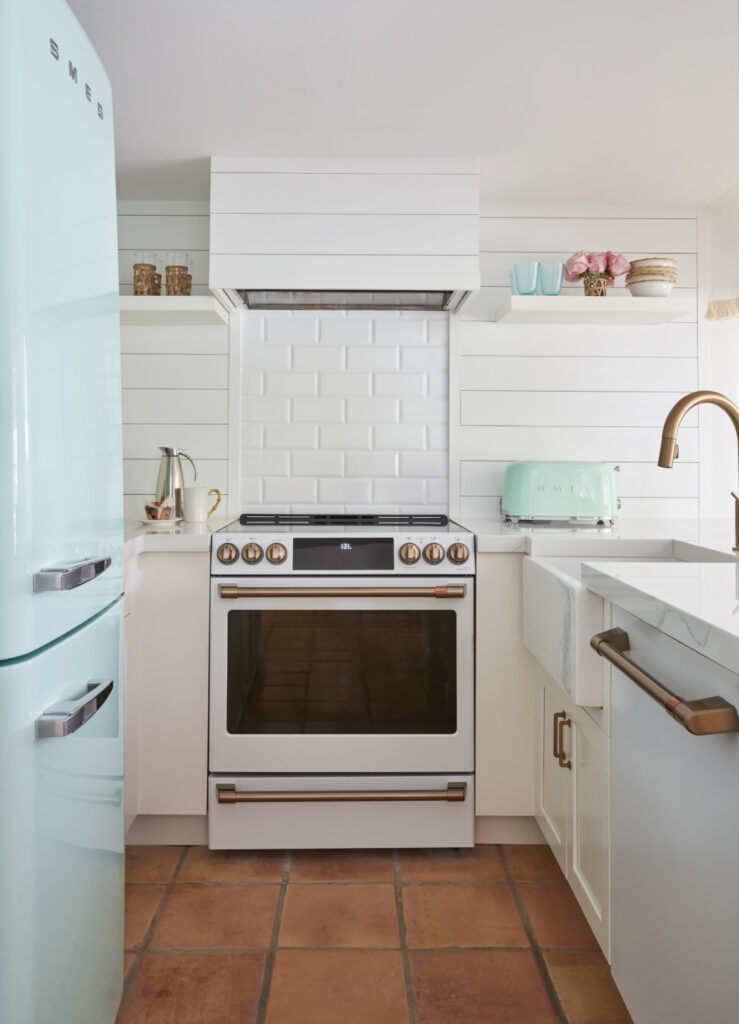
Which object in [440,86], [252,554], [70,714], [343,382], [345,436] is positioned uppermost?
[440,86]

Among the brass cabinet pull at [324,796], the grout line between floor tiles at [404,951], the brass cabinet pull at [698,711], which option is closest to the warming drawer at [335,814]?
the brass cabinet pull at [324,796]

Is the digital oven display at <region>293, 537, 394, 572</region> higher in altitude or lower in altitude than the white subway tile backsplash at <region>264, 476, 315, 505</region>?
lower

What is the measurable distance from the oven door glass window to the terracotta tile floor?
0.39m

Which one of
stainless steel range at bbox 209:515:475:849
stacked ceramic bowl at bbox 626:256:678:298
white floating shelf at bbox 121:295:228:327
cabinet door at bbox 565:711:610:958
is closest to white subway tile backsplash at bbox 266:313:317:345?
white floating shelf at bbox 121:295:228:327

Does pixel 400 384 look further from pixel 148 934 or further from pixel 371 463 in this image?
pixel 148 934

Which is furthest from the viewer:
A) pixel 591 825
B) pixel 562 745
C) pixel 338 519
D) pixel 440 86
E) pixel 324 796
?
pixel 338 519

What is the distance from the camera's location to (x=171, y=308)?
2.53m

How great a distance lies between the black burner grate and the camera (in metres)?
2.69

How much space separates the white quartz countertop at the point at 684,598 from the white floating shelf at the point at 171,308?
1.61m

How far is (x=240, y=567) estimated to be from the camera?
2.21 metres

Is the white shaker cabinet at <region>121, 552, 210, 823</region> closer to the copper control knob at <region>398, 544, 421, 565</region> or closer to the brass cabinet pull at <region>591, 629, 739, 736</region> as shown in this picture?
the copper control knob at <region>398, 544, 421, 565</region>

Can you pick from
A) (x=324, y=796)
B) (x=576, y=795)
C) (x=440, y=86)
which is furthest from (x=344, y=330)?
(x=576, y=795)

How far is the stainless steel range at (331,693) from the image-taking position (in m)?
2.21

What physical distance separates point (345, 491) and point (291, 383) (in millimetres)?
456
